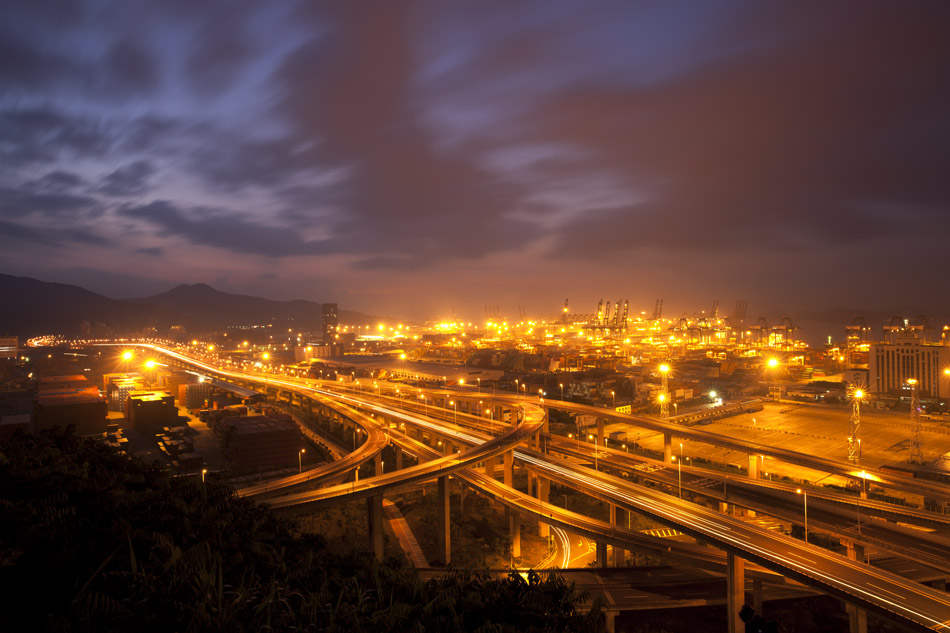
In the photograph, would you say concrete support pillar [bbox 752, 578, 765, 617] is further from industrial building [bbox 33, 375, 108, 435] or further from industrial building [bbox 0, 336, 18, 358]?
industrial building [bbox 0, 336, 18, 358]

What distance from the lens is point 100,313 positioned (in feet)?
280

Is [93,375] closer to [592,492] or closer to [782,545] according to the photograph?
[592,492]

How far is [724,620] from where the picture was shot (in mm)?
7895

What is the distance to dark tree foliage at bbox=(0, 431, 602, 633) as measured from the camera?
Result: 3.37 metres

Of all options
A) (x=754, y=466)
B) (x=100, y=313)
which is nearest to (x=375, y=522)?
(x=754, y=466)

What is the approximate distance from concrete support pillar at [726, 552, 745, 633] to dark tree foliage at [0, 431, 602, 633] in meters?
3.50

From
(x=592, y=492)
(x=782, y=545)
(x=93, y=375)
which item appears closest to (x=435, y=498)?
(x=592, y=492)

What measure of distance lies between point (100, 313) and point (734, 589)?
104 m

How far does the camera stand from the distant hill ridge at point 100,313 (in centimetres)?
7662

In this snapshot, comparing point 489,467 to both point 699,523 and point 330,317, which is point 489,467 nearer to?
point 699,523

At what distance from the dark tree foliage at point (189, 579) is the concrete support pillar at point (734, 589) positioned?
11.5ft

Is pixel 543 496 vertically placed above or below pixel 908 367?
below

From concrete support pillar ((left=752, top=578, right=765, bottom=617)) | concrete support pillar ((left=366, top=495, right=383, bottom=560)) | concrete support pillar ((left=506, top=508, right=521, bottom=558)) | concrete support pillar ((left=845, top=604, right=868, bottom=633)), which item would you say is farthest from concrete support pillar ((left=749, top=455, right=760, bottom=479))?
concrete support pillar ((left=366, top=495, right=383, bottom=560))

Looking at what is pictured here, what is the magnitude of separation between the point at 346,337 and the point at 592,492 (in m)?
60.2
